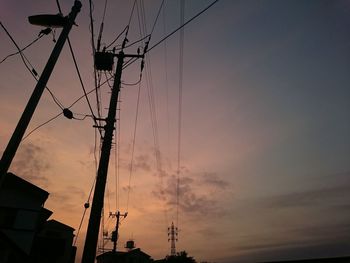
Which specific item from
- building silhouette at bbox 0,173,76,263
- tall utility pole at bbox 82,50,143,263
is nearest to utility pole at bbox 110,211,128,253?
building silhouette at bbox 0,173,76,263

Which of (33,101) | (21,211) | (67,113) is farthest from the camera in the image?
(21,211)

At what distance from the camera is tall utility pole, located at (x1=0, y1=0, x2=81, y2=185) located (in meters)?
6.70

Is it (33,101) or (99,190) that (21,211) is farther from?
(33,101)

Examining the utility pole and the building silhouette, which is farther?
the utility pole

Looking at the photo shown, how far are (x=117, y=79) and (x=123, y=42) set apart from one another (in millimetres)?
2283

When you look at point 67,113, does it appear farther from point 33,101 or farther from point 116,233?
point 116,233

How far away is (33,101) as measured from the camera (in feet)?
24.1

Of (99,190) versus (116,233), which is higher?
(116,233)

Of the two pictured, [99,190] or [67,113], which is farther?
[67,113]

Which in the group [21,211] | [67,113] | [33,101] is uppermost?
[67,113]

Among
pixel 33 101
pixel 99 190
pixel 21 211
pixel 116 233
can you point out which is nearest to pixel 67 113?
pixel 99 190

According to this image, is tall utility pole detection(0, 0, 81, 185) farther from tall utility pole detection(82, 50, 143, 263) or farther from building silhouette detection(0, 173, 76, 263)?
building silhouette detection(0, 173, 76, 263)

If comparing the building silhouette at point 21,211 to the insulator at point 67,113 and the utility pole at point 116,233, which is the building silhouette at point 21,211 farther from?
the utility pole at point 116,233

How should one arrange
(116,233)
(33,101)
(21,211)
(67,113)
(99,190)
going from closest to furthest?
1. (33,101)
2. (99,190)
3. (67,113)
4. (21,211)
5. (116,233)
